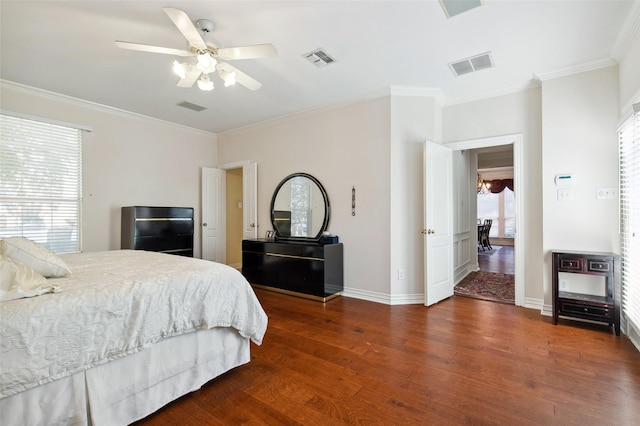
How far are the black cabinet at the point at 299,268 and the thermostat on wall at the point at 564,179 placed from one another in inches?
105

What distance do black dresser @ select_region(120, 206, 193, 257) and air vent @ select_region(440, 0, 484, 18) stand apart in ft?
14.3

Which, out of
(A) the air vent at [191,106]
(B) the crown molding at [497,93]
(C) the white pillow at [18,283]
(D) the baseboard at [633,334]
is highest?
(A) the air vent at [191,106]

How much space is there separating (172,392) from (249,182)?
12.9 ft

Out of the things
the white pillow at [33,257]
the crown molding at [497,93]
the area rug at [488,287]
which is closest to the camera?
the white pillow at [33,257]

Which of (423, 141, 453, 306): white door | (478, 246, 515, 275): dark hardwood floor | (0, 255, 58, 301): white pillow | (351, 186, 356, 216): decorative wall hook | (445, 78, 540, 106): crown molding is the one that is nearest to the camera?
(0, 255, 58, 301): white pillow

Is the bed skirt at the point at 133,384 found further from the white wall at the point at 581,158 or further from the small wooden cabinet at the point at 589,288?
the white wall at the point at 581,158

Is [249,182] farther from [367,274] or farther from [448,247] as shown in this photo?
[448,247]

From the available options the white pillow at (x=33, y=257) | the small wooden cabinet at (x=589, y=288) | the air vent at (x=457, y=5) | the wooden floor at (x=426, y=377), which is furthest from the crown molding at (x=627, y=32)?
the white pillow at (x=33, y=257)

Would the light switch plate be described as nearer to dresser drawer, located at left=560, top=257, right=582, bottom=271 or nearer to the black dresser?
dresser drawer, located at left=560, top=257, right=582, bottom=271

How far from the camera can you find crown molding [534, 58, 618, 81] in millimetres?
3005

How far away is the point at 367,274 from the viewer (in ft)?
13.2

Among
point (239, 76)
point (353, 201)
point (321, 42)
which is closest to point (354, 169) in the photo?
point (353, 201)

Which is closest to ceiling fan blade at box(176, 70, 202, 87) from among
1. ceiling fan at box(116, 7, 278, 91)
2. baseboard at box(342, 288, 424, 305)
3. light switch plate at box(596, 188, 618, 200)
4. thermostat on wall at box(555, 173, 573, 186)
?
ceiling fan at box(116, 7, 278, 91)

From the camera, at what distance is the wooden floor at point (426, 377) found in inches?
66.5
